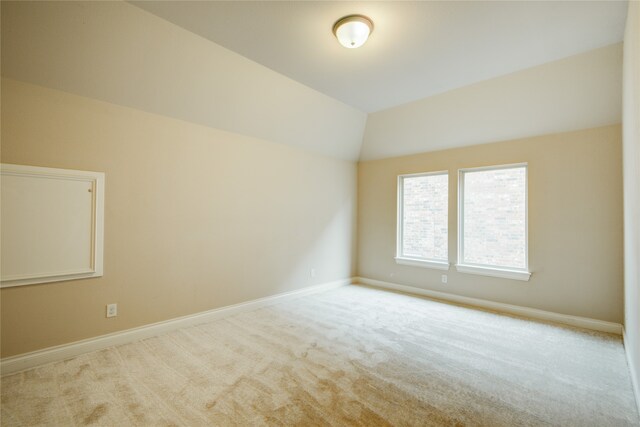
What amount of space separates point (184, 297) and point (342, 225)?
9.55ft

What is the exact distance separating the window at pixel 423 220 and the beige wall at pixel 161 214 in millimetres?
1550

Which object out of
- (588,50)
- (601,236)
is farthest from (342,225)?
(588,50)

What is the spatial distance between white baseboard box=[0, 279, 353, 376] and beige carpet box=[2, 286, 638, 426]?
8cm

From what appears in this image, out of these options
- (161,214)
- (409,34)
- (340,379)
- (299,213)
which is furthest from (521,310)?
(161,214)

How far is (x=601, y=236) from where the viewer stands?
11.2ft

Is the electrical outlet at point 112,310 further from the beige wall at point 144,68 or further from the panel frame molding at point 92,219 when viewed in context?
the beige wall at point 144,68

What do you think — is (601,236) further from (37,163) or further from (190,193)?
(37,163)

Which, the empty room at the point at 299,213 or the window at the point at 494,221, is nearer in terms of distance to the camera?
the empty room at the point at 299,213

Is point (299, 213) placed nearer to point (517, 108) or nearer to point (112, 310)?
point (112, 310)

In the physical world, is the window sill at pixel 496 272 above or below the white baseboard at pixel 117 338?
above

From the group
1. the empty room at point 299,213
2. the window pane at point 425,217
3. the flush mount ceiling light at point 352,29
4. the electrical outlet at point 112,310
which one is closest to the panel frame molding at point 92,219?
the empty room at point 299,213

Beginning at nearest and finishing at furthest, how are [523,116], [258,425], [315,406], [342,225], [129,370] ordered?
[258,425]
[315,406]
[129,370]
[523,116]
[342,225]

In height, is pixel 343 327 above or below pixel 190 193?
below

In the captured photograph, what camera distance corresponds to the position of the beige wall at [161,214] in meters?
2.51
